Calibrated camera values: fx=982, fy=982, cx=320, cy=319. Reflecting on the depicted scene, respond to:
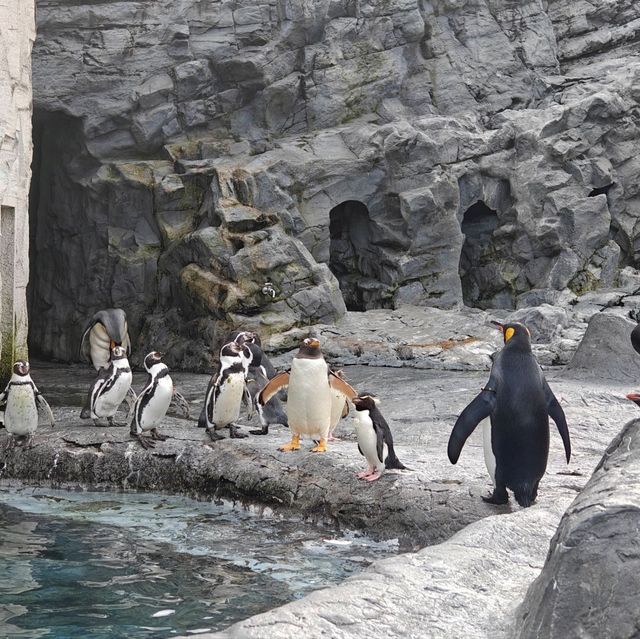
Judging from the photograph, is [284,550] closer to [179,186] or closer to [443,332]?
[443,332]

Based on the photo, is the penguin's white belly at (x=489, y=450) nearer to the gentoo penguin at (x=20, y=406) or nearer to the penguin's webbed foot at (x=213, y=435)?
the penguin's webbed foot at (x=213, y=435)

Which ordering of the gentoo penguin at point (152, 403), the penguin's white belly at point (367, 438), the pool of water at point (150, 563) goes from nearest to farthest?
the pool of water at point (150, 563) < the penguin's white belly at point (367, 438) < the gentoo penguin at point (152, 403)

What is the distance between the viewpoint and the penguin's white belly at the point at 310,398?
721cm

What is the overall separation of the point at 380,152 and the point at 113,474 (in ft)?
40.3

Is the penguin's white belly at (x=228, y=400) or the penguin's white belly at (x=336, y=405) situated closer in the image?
the penguin's white belly at (x=228, y=400)

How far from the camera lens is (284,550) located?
5.85 metres

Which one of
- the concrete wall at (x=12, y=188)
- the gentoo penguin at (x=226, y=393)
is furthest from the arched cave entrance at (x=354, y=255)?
the gentoo penguin at (x=226, y=393)

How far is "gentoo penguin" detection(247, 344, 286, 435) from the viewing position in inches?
330

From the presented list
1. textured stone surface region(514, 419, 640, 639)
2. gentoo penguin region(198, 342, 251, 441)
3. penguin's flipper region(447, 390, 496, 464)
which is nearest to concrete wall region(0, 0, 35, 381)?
gentoo penguin region(198, 342, 251, 441)

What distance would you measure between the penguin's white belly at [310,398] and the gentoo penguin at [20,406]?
2.17 meters

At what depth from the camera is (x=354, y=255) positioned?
2033cm

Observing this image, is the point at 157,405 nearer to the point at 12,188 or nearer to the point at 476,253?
the point at 12,188

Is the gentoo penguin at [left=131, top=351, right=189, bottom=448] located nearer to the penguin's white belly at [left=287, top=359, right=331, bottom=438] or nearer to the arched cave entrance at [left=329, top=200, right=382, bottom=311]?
the penguin's white belly at [left=287, top=359, right=331, bottom=438]

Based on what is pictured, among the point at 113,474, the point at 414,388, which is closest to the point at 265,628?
the point at 113,474
